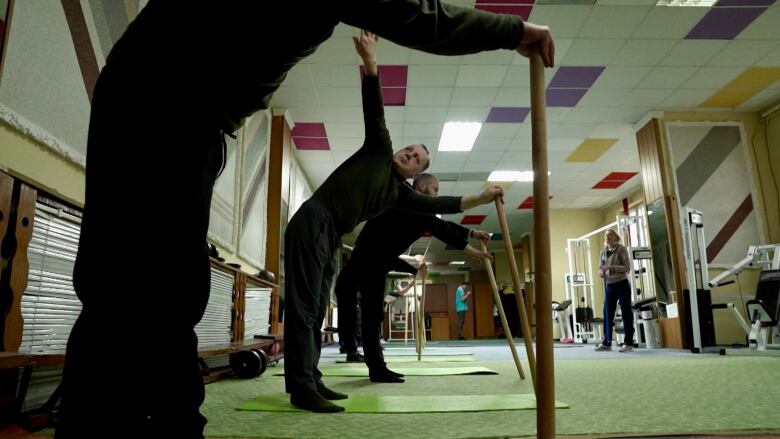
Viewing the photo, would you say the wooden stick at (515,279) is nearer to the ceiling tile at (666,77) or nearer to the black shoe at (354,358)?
the black shoe at (354,358)

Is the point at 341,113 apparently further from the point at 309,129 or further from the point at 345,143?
the point at 345,143

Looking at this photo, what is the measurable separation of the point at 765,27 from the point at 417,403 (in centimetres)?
562

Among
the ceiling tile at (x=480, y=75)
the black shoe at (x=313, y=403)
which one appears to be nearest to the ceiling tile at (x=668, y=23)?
the ceiling tile at (x=480, y=75)

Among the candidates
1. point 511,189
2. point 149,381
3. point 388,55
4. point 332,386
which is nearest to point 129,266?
point 149,381

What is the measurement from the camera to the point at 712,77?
6.14 meters

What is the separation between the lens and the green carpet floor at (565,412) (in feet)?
4.47

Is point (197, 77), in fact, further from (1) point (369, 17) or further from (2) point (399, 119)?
(2) point (399, 119)

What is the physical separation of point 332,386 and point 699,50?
5.51 meters

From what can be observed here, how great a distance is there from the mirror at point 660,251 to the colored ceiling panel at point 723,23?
2.22 m

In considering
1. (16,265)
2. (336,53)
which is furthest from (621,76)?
(16,265)

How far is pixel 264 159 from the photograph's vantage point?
6.36 metres

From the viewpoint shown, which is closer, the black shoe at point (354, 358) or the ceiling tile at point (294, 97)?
the black shoe at point (354, 358)

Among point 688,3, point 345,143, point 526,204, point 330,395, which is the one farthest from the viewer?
point 526,204

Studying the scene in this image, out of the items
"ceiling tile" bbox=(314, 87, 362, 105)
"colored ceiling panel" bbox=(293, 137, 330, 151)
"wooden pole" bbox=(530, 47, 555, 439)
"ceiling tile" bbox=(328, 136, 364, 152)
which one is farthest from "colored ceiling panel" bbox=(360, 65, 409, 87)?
"wooden pole" bbox=(530, 47, 555, 439)
